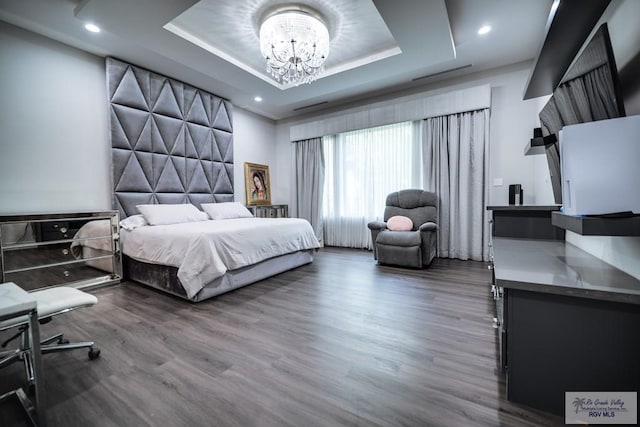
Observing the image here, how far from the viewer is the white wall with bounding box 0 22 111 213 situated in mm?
2703

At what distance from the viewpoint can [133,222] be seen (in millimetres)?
3311

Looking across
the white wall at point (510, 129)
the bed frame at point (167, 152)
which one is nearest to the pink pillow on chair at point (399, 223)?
the white wall at point (510, 129)

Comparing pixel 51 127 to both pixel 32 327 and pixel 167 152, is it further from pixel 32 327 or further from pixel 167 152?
pixel 32 327

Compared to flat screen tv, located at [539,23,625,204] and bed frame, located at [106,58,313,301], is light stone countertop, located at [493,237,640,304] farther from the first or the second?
bed frame, located at [106,58,313,301]

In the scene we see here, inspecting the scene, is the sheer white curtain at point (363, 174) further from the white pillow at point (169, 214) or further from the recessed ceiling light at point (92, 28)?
the recessed ceiling light at point (92, 28)

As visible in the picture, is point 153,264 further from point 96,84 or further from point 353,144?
point 353,144

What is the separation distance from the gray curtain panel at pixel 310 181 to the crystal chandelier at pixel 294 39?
2.53 m

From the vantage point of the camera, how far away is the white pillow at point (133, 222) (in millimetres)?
3178

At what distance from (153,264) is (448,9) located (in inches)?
158

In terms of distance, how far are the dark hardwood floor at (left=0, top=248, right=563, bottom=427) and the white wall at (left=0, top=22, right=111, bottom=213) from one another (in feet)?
4.74

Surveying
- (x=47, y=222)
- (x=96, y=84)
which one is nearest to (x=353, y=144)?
(x=96, y=84)

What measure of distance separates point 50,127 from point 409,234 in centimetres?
450

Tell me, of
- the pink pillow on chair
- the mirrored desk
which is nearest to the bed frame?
the mirrored desk

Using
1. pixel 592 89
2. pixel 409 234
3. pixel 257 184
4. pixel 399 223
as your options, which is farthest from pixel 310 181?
pixel 592 89
